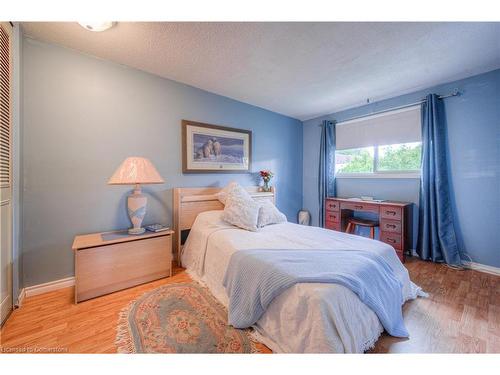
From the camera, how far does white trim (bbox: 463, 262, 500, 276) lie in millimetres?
2404

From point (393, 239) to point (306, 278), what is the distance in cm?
235

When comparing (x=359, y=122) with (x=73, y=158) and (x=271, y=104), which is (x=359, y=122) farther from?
(x=73, y=158)

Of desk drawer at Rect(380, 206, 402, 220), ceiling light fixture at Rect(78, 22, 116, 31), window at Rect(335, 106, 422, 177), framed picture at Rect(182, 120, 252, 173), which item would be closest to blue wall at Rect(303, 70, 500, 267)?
window at Rect(335, 106, 422, 177)

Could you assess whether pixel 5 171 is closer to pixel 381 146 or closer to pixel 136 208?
pixel 136 208

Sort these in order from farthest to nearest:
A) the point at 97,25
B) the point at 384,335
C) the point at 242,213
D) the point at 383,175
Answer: the point at 383,175 → the point at 242,213 → the point at 97,25 → the point at 384,335

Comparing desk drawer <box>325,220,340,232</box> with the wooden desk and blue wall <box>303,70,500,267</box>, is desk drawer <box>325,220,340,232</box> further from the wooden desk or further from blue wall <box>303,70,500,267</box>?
blue wall <box>303,70,500,267</box>

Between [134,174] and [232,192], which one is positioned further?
[232,192]

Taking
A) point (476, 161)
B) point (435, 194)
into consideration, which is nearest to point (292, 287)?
point (435, 194)

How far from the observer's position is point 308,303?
3.73ft

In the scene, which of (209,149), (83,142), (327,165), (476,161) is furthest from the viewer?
(327,165)

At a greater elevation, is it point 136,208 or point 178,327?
point 136,208

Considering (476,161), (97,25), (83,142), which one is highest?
(97,25)
